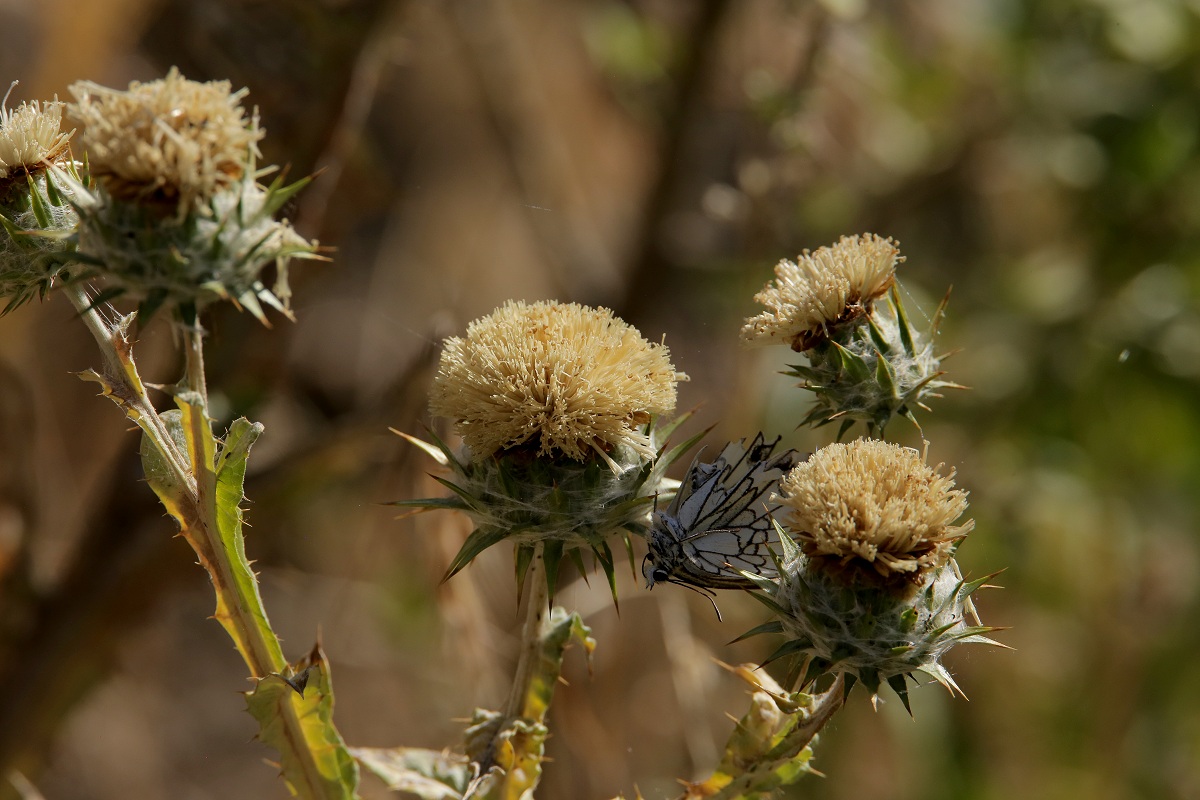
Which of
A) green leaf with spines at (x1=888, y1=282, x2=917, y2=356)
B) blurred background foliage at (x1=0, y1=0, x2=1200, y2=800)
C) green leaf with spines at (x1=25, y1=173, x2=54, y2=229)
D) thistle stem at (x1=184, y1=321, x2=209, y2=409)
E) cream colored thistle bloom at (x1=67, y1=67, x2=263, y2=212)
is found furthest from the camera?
blurred background foliage at (x1=0, y1=0, x2=1200, y2=800)

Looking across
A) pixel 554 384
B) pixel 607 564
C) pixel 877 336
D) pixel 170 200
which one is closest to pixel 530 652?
pixel 607 564

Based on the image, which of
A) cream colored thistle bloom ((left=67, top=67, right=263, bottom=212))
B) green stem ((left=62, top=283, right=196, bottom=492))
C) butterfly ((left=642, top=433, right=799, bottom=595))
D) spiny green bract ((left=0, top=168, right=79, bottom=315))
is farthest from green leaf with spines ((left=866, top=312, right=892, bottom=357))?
spiny green bract ((left=0, top=168, right=79, bottom=315))

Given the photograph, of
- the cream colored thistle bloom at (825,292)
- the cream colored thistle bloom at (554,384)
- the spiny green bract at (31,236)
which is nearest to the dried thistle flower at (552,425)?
the cream colored thistle bloom at (554,384)

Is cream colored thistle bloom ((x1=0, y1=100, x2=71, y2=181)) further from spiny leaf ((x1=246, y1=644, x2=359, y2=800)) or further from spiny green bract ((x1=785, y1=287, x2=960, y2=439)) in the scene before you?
spiny green bract ((x1=785, y1=287, x2=960, y2=439))

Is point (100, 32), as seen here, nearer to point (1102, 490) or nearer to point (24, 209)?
point (24, 209)

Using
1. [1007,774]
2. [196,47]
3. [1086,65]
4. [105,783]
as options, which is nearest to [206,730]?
[105,783]

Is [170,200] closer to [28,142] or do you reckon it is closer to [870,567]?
[28,142]
